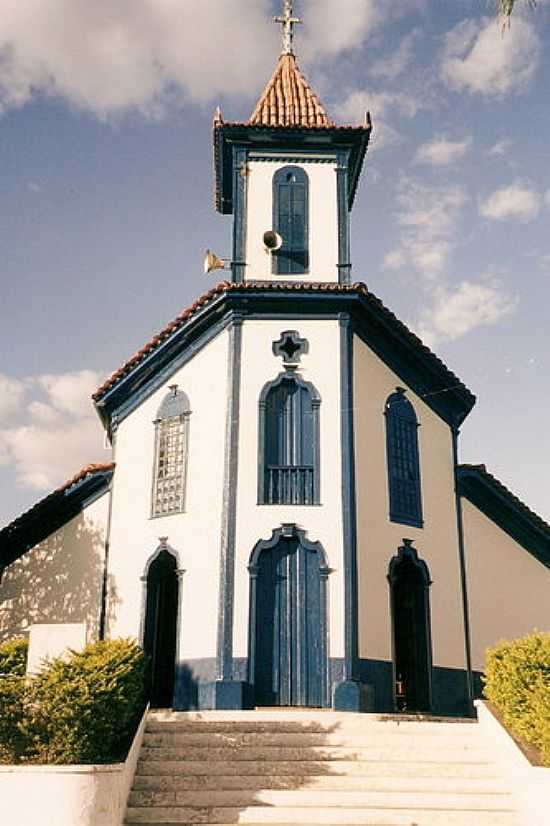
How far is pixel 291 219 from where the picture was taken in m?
20.3

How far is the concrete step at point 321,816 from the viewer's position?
37.1 feet

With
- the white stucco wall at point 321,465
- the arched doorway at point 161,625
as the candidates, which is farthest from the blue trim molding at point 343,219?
the arched doorway at point 161,625

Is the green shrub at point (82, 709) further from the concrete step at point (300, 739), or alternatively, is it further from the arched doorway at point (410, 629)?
the arched doorway at point (410, 629)

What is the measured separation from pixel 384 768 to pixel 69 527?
10.1 m

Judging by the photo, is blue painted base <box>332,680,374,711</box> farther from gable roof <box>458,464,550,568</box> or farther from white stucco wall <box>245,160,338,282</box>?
white stucco wall <box>245,160,338,282</box>

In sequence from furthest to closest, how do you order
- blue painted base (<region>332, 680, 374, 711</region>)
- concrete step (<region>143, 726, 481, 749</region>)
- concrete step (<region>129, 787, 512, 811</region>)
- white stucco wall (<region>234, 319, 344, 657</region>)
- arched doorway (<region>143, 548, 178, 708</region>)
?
arched doorway (<region>143, 548, 178, 708</region>) → white stucco wall (<region>234, 319, 344, 657</region>) → blue painted base (<region>332, 680, 374, 711</region>) → concrete step (<region>143, 726, 481, 749</region>) → concrete step (<region>129, 787, 512, 811</region>)

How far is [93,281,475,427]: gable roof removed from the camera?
733 inches

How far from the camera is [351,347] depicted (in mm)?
18625

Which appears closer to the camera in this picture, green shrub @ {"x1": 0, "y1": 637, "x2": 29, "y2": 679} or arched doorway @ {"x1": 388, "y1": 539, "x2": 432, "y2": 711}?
green shrub @ {"x1": 0, "y1": 637, "x2": 29, "y2": 679}

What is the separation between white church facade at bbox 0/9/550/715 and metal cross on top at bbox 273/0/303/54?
3640 mm

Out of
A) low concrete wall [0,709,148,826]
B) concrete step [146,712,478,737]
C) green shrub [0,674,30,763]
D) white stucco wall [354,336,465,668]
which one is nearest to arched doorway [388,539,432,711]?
white stucco wall [354,336,465,668]

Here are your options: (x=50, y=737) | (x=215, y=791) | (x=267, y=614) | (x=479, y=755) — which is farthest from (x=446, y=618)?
(x=50, y=737)

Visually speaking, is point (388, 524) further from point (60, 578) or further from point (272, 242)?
point (60, 578)

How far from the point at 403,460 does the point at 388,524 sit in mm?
1795
